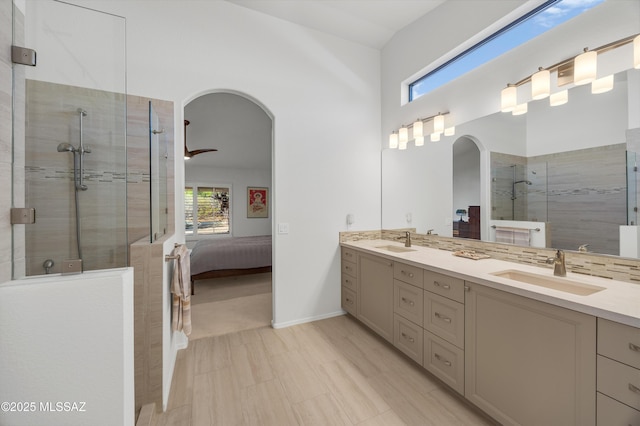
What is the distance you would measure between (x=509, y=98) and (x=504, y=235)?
1092 millimetres

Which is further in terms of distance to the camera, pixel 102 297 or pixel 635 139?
pixel 635 139

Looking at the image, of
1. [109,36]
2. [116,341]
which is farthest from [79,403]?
[109,36]

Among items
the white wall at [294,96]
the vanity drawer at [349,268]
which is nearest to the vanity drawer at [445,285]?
the vanity drawer at [349,268]

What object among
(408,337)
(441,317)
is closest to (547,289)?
(441,317)

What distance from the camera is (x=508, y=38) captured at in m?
2.05

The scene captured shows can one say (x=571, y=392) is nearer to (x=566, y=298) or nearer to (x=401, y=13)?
(x=566, y=298)

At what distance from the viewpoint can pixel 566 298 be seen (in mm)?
1155

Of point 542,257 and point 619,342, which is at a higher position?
point 542,257

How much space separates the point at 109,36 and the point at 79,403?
1981 mm

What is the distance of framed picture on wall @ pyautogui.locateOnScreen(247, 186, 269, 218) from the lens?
7145 millimetres

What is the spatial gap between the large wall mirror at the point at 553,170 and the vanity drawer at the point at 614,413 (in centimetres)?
90

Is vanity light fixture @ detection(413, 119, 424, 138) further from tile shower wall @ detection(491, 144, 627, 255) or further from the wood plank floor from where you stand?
the wood plank floor

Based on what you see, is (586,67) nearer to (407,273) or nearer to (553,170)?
(553,170)

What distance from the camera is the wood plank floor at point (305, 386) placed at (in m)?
1.57
